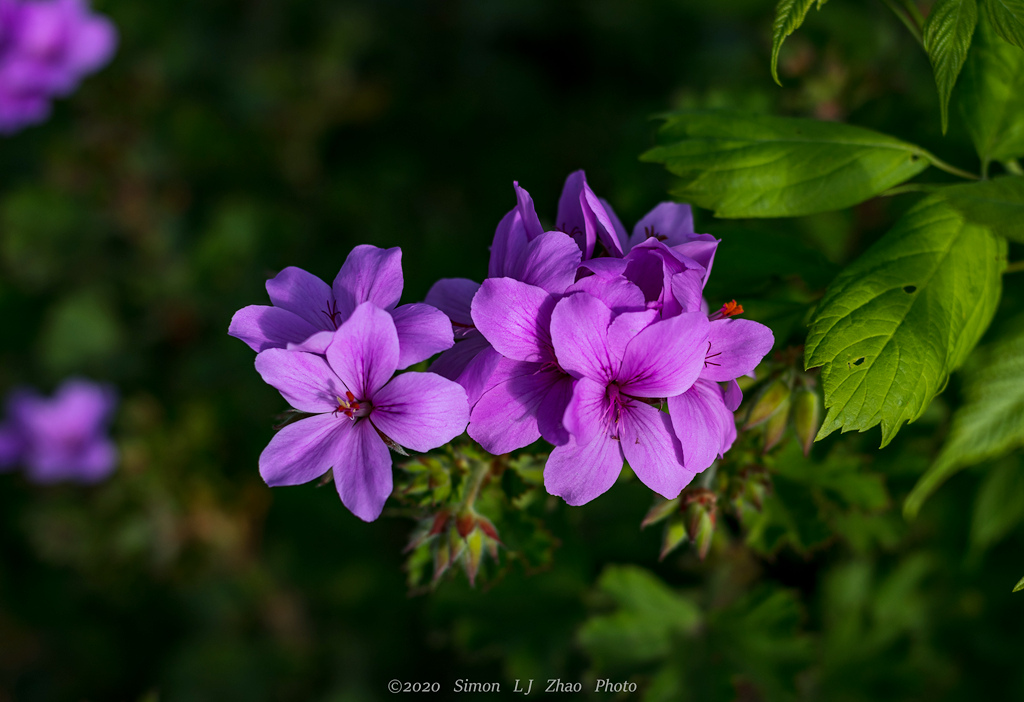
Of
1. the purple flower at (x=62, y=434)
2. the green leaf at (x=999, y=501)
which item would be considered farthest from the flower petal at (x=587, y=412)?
the purple flower at (x=62, y=434)

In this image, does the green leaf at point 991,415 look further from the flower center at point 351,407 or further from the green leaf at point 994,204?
the flower center at point 351,407

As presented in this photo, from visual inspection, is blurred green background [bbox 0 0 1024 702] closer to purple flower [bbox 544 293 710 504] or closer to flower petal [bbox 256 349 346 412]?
purple flower [bbox 544 293 710 504]

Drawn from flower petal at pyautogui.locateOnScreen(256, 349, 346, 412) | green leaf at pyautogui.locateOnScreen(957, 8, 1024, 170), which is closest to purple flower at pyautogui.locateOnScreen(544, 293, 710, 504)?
flower petal at pyautogui.locateOnScreen(256, 349, 346, 412)

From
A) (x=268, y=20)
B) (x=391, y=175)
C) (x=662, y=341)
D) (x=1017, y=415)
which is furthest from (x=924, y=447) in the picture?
(x=268, y=20)

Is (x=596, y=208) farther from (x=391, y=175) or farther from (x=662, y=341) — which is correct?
(x=391, y=175)

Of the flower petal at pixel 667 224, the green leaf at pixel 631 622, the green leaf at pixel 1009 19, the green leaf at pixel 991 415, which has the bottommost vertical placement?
the green leaf at pixel 631 622

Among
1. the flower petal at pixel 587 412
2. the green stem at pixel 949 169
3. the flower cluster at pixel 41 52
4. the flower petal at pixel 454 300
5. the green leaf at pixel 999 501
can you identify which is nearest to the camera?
the flower petal at pixel 587 412
